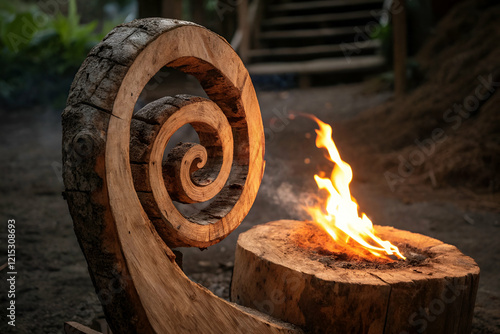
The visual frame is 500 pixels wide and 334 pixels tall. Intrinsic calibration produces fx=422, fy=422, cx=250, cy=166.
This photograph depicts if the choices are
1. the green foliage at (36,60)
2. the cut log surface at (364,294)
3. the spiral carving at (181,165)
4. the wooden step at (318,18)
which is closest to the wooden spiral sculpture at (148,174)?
the spiral carving at (181,165)

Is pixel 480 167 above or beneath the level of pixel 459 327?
above

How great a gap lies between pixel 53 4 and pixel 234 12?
6200mm

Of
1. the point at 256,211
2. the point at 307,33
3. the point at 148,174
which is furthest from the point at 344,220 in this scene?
the point at 307,33

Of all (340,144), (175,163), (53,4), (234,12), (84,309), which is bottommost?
(84,309)

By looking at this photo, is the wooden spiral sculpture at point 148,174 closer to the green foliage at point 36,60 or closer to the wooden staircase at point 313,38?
the wooden staircase at point 313,38

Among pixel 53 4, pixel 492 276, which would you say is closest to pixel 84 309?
pixel 492 276

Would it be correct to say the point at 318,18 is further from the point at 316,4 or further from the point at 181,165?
the point at 181,165

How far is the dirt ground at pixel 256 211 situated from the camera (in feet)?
8.61

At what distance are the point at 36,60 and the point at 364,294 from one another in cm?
764

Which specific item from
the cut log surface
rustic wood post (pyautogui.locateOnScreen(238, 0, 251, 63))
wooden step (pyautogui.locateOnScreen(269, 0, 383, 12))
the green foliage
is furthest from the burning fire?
wooden step (pyautogui.locateOnScreen(269, 0, 383, 12))

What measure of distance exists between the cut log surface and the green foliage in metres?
6.80

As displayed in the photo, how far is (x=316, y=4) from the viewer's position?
28.6 feet

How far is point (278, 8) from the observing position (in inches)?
355

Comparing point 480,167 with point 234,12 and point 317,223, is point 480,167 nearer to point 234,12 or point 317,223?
point 317,223
